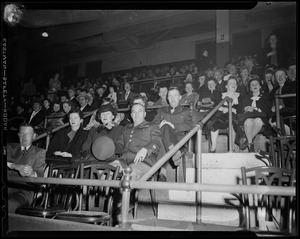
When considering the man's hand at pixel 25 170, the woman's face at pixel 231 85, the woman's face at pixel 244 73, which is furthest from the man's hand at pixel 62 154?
the woman's face at pixel 244 73

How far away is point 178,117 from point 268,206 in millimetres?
1788

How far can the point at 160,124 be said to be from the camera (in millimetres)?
3354

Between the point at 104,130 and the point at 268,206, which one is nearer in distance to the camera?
the point at 268,206

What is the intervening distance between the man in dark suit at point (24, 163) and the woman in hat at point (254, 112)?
2.47m

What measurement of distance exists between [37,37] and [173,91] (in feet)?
16.3

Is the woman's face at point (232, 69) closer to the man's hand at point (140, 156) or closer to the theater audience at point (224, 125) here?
the theater audience at point (224, 125)

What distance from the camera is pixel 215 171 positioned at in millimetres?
2570

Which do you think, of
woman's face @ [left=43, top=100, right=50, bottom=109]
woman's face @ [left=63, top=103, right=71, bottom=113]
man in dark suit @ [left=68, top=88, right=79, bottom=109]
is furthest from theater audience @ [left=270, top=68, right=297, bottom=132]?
woman's face @ [left=43, top=100, right=50, bottom=109]

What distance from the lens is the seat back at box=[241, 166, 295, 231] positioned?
1.89m

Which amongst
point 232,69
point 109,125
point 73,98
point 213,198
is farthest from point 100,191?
point 73,98

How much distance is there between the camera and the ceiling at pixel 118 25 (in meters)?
6.44

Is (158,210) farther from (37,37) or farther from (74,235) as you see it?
(37,37)

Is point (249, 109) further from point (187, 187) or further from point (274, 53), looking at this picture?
point (187, 187)

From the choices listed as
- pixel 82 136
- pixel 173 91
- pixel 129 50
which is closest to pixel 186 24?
pixel 129 50
